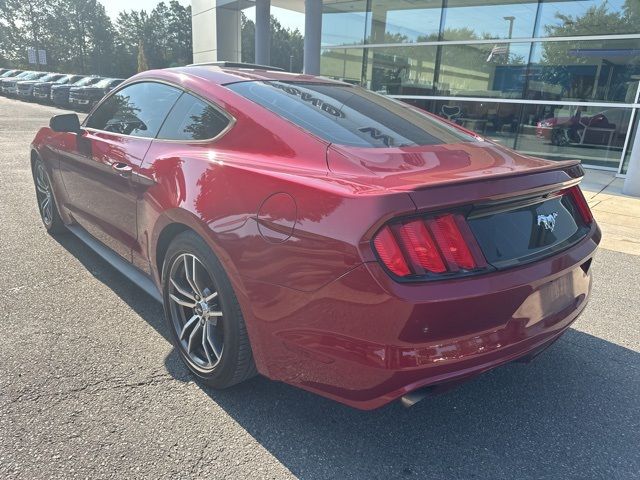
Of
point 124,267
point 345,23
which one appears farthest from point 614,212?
point 345,23

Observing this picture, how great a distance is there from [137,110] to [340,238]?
87.6 inches

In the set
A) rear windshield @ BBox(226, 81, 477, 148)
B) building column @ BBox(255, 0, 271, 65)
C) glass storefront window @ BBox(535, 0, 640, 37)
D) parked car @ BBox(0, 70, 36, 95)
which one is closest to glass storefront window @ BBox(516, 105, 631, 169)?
glass storefront window @ BBox(535, 0, 640, 37)

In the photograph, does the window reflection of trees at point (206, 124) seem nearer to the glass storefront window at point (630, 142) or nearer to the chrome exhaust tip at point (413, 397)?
the chrome exhaust tip at point (413, 397)

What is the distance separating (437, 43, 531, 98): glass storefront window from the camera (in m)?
11.9

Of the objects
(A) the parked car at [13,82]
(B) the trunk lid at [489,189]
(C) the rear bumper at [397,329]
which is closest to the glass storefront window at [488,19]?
(B) the trunk lid at [489,189]

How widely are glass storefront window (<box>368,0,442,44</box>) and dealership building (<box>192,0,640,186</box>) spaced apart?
0.03m

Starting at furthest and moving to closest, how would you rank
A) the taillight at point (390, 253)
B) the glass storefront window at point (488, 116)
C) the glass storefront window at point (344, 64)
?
the glass storefront window at point (344, 64) < the glass storefront window at point (488, 116) < the taillight at point (390, 253)

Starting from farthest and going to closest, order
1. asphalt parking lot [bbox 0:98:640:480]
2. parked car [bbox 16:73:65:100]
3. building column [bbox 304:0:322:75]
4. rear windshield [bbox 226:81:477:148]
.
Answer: parked car [bbox 16:73:65:100] → building column [bbox 304:0:322:75] → rear windshield [bbox 226:81:477:148] → asphalt parking lot [bbox 0:98:640:480]

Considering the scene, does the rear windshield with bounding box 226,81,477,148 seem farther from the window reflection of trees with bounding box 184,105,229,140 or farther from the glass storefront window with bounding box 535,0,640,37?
the glass storefront window with bounding box 535,0,640,37

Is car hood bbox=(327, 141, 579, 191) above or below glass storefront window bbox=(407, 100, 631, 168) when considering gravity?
above

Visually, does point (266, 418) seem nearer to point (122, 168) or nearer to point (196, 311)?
point (196, 311)

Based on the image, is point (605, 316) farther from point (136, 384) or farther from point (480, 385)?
point (136, 384)

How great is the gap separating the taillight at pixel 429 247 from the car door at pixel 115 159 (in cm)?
182

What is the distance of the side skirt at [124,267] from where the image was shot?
3.00m
